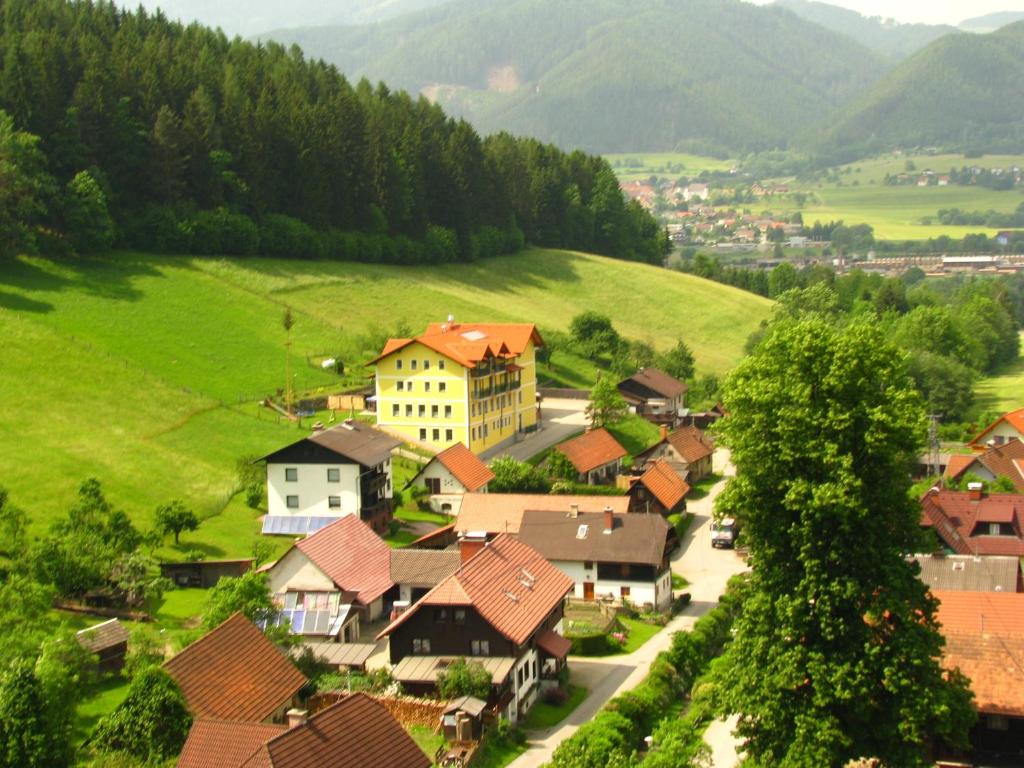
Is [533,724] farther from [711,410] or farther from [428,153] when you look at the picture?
[428,153]

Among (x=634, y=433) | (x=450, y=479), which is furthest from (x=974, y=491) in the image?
(x=634, y=433)

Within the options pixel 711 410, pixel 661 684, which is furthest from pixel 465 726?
pixel 711 410

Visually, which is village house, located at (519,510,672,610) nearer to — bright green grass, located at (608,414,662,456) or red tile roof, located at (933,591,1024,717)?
red tile roof, located at (933,591,1024,717)

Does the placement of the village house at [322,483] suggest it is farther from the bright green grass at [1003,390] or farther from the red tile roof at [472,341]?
the bright green grass at [1003,390]

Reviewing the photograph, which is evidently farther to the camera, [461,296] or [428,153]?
[428,153]

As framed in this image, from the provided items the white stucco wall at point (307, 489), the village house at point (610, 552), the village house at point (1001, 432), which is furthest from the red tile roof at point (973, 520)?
the white stucco wall at point (307, 489)

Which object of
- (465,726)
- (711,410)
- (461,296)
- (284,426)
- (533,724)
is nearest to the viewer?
(465,726)

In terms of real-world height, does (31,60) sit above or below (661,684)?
Result: above
